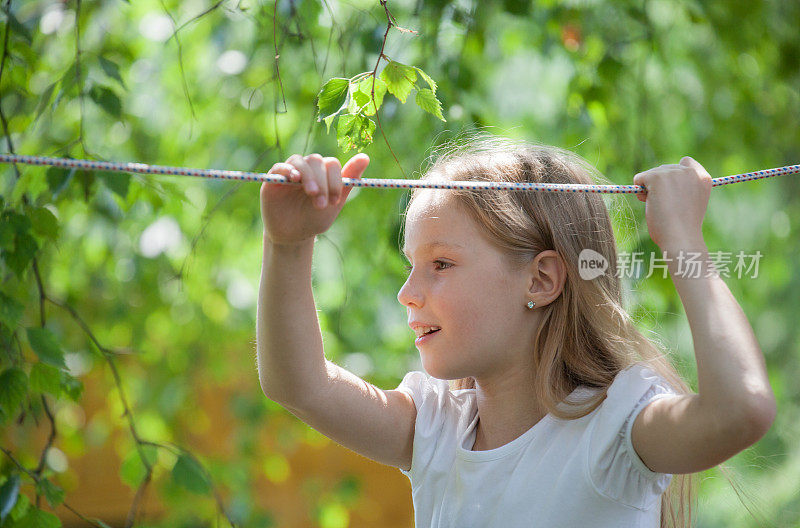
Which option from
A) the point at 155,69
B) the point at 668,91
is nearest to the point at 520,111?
the point at 668,91

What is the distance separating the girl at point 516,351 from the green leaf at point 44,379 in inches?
12.1

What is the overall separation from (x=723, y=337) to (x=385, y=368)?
1579 millimetres

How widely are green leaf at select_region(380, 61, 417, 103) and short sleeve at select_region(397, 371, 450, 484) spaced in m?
0.36

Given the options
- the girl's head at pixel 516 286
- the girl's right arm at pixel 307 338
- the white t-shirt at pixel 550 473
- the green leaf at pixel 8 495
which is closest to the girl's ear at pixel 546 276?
the girl's head at pixel 516 286

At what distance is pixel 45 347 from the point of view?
995 millimetres

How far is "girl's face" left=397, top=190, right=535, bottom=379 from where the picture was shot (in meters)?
0.85

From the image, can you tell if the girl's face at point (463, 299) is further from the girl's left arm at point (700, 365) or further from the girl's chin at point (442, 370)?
the girl's left arm at point (700, 365)

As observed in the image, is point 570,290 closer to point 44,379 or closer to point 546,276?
point 546,276

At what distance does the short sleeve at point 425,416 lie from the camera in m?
0.93

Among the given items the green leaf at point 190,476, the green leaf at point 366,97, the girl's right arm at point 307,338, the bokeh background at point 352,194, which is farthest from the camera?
the bokeh background at point 352,194

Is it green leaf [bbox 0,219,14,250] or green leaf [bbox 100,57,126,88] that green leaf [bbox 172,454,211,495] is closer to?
green leaf [bbox 0,219,14,250]

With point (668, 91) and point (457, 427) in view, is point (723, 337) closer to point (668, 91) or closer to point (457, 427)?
point (457, 427)

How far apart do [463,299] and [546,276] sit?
0.36ft

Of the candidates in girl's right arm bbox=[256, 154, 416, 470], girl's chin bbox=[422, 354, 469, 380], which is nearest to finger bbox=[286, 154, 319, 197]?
girl's right arm bbox=[256, 154, 416, 470]
